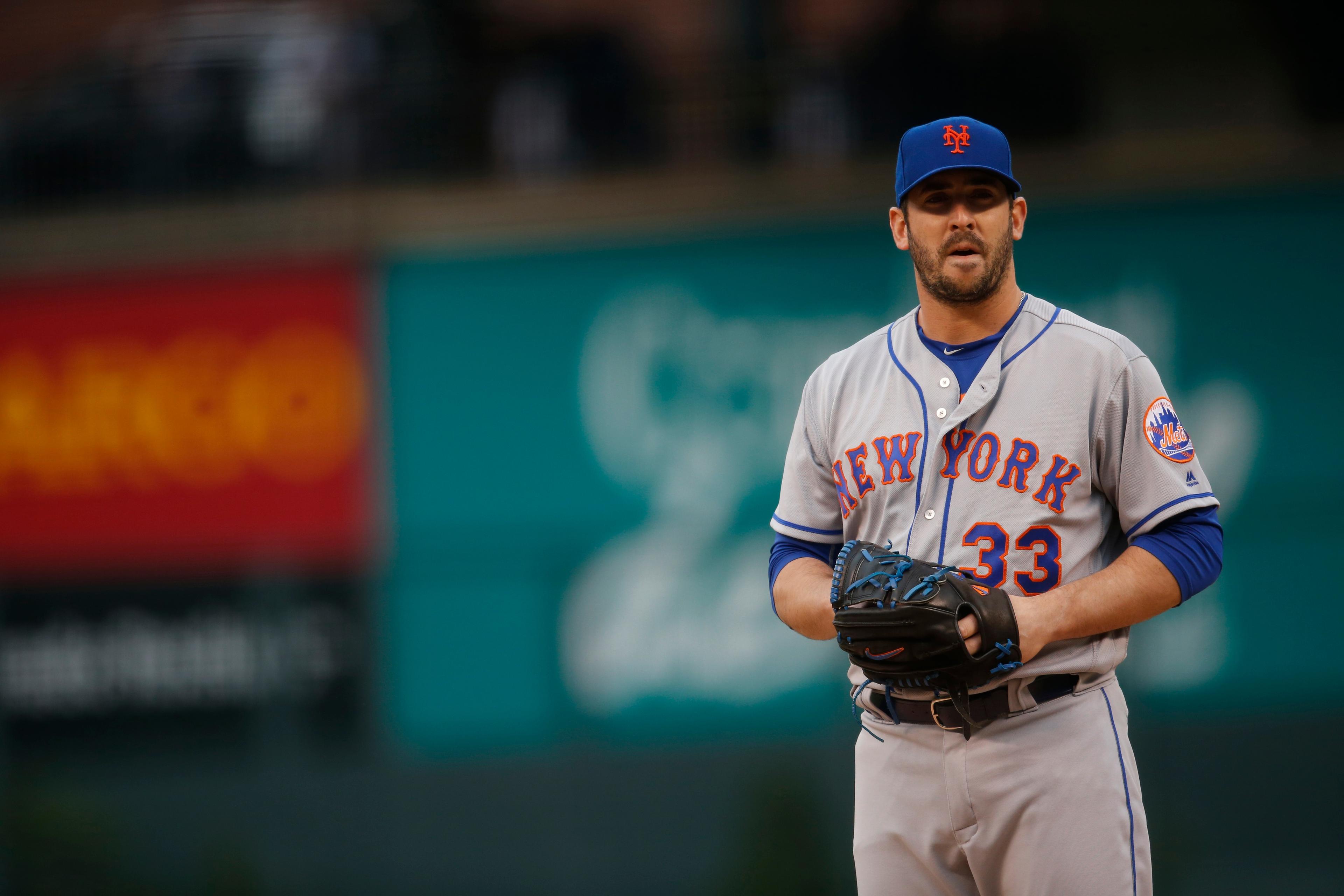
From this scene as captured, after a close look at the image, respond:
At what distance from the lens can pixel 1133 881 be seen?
2.17m

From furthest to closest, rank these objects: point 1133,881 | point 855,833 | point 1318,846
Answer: point 1318,846
point 855,833
point 1133,881

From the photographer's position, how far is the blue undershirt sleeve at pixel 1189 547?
2.16 metres

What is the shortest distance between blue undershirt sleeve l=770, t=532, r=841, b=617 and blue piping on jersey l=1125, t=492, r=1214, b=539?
0.60 meters

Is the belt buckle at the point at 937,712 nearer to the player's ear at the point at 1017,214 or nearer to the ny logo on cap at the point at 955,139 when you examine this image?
the player's ear at the point at 1017,214

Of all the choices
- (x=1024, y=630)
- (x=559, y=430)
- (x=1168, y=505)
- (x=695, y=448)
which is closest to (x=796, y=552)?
(x=1024, y=630)

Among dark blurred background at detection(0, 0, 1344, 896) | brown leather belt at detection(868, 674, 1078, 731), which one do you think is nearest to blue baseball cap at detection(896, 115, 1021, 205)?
brown leather belt at detection(868, 674, 1078, 731)

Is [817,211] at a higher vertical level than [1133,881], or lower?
higher

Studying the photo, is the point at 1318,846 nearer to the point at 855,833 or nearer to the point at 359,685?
the point at 855,833

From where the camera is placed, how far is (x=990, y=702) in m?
2.21

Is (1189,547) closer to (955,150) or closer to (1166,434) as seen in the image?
(1166,434)

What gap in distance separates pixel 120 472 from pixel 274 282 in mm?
1682

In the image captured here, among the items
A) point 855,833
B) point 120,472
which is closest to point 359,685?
point 120,472

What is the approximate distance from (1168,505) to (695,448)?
19.2 feet

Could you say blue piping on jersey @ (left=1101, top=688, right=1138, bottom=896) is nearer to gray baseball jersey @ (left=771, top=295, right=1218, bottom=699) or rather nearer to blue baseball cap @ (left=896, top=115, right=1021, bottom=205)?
gray baseball jersey @ (left=771, top=295, right=1218, bottom=699)
